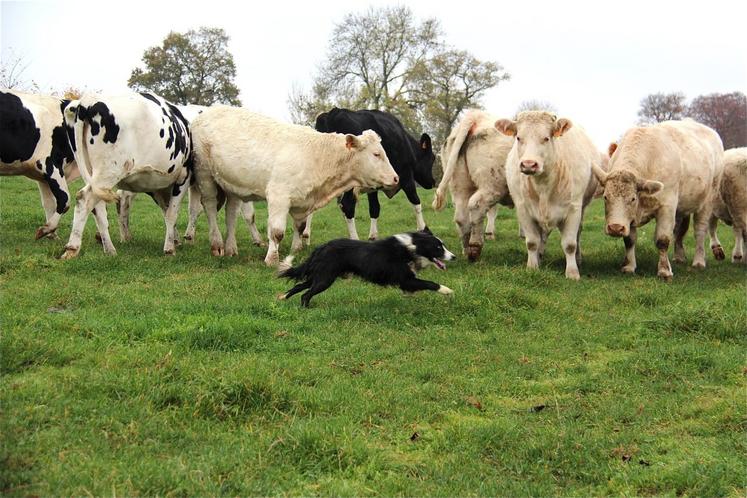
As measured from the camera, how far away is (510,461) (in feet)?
14.6

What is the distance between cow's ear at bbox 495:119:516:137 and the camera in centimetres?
1001

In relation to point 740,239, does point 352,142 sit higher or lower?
higher

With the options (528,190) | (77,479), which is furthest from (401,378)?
(528,190)

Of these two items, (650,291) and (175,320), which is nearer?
(175,320)

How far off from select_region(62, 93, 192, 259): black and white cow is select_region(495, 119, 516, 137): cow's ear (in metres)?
4.46

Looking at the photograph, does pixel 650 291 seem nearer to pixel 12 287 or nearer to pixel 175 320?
pixel 175 320

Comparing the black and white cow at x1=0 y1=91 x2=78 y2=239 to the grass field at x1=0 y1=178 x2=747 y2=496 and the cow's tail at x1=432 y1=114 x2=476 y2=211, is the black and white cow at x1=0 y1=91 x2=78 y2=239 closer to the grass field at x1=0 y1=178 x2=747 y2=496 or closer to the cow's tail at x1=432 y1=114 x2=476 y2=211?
the grass field at x1=0 y1=178 x2=747 y2=496

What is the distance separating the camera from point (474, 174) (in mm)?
11258

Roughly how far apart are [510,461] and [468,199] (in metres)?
7.39

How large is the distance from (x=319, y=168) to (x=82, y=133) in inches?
124

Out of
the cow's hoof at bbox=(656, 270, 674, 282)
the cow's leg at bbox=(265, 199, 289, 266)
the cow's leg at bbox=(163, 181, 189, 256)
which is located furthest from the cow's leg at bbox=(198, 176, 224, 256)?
the cow's hoof at bbox=(656, 270, 674, 282)

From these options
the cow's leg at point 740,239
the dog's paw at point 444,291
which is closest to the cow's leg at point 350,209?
the dog's paw at point 444,291

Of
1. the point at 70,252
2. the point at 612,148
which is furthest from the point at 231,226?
the point at 612,148

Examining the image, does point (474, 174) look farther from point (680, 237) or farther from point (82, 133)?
point (82, 133)
